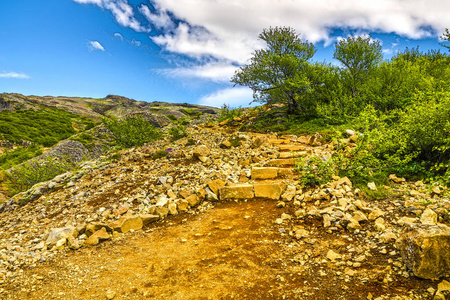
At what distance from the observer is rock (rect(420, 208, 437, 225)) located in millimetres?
4789

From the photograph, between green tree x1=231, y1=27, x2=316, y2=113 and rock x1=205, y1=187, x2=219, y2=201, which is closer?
rock x1=205, y1=187, x2=219, y2=201

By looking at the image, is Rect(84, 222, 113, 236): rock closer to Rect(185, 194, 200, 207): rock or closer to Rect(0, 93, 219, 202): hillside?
Rect(185, 194, 200, 207): rock

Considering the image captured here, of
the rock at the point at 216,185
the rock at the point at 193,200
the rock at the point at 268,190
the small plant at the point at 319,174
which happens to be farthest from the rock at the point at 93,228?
the small plant at the point at 319,174

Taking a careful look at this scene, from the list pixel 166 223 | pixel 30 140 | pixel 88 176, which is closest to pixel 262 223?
pixel 166 223

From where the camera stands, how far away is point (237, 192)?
8477 millimetres

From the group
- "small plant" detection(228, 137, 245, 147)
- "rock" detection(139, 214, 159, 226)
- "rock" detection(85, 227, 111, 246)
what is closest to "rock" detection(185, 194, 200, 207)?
"rock" detection(139, 214, 159, 226)

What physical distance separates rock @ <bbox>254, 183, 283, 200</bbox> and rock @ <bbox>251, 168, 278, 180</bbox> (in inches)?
48.5

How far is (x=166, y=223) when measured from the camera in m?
7.50

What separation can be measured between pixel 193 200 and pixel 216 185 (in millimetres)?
1119

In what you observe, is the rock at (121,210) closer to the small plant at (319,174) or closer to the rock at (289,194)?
the rock at (289,194)

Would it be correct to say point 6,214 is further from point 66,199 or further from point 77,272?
point 77,272

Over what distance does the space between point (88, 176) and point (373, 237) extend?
1289 cm

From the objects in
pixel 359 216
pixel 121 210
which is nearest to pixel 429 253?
pixel 359 216

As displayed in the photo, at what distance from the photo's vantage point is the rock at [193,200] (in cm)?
829
